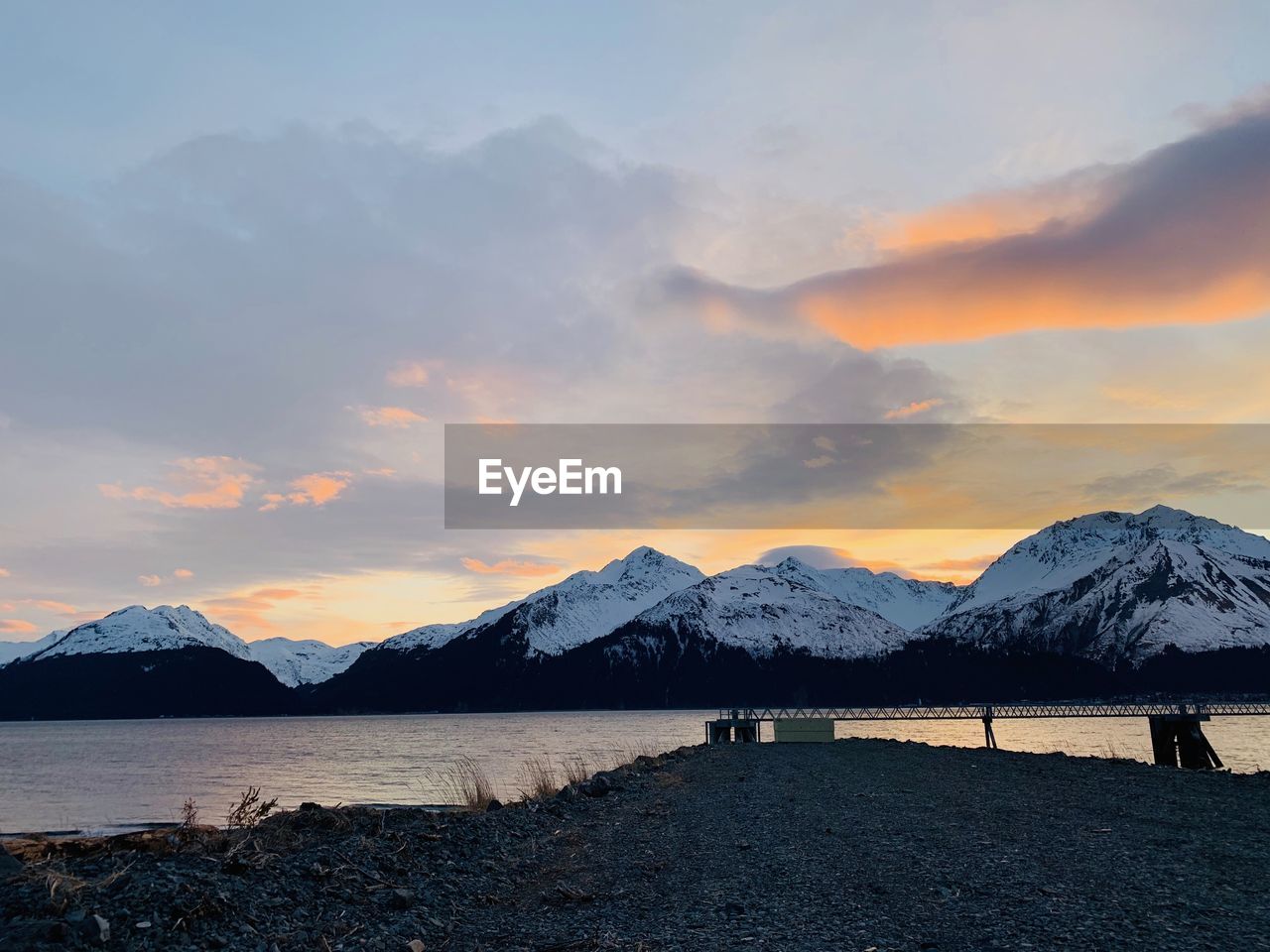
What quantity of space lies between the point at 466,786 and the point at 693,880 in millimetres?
29457

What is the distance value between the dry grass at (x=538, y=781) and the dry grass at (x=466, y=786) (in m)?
1.52

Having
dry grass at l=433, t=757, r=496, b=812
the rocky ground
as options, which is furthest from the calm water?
the rocky ground

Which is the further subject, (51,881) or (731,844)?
(731,844)

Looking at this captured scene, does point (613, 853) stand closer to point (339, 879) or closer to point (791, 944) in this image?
point (339, 879)

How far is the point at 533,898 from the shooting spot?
1386cm

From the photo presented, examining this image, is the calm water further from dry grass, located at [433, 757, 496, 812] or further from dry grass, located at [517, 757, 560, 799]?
dry grass, located at [517, 757, 560, 799]

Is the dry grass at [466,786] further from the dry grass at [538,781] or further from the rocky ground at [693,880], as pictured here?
the rocky ground at [693,880]

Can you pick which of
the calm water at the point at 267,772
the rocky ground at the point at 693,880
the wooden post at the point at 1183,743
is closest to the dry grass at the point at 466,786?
the calm water at the point at 267,772

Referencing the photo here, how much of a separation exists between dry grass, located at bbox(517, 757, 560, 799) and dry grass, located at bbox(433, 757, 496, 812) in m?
1.52

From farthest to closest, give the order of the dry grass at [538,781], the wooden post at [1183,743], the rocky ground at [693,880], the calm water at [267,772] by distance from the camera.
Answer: the calm water at [267,772] < the wooden post at [1183,743] < the dry grass at [538,781] < the rocky ground at [693,880]

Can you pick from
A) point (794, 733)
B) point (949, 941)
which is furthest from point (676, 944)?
point (794, 733)

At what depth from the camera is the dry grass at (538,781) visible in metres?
31.3

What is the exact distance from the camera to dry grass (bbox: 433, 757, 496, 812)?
31316mm

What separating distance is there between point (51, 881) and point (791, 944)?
30.1 feet
